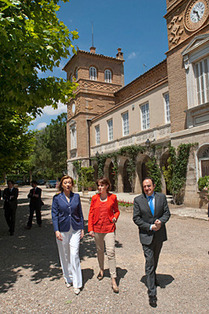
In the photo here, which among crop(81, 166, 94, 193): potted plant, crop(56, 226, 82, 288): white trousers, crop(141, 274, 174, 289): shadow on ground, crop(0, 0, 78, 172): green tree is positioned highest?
crop(0, 0, 78, 172): green tree

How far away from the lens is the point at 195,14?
35.6 feet

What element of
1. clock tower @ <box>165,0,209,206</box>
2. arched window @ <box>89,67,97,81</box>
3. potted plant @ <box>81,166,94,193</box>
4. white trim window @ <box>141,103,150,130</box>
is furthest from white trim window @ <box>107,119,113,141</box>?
clock tower @ <box>165,0,209,206</box>

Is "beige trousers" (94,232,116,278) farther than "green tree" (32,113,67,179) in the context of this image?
No

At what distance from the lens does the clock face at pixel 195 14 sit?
10.5 meters

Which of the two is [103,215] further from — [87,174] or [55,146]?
[55,146]

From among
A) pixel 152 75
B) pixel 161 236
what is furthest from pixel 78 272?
pixel 152 75

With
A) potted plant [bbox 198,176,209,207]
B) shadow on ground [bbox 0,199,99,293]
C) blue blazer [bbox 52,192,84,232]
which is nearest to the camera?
blue blazer [bbox 52,192,84,232]

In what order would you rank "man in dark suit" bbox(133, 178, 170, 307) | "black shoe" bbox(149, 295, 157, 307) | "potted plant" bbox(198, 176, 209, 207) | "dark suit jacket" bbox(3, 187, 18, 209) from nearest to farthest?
"black shoe" bbox(149, 295, 157, 307) < "man in dark suit" bbox(133, 178, 170, 307) < "dark suit jacket" bbox(3, 187, 18, 209) < "potted plant" bbox(198, 176, 209, 207)

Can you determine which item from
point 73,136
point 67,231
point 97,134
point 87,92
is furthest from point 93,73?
point 67,231

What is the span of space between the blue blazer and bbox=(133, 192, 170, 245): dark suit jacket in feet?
3.31

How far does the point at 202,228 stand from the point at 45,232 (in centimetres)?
501

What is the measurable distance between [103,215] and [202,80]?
30.2ft

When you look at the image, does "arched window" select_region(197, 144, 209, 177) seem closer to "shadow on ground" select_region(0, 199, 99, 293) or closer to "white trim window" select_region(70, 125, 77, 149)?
"shadow on ground" select_region(0, 199, 99, 293)

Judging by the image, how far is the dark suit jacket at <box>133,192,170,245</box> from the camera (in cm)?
347
